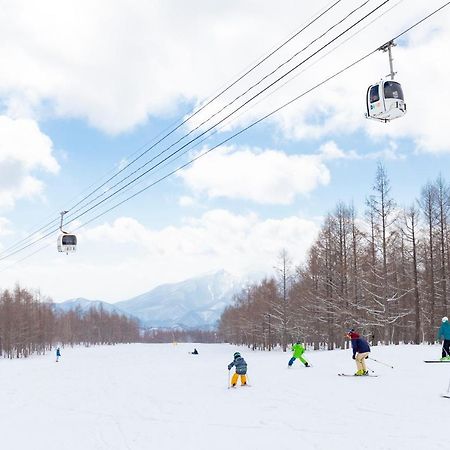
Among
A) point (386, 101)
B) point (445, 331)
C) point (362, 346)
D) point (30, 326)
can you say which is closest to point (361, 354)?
point (362, 346)

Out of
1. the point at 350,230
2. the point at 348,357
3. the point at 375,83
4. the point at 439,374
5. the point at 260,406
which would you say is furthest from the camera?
the point at 350,230

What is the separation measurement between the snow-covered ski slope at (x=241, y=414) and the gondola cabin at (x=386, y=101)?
23.4ft

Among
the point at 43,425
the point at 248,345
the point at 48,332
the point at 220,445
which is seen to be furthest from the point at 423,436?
the point at 48,332

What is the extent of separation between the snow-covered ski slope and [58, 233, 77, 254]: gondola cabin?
7.17m

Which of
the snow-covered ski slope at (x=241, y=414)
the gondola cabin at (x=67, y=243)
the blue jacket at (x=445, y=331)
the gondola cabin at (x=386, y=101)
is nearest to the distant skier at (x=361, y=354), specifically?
the snow-covered ski slope at (x=241, y=414)

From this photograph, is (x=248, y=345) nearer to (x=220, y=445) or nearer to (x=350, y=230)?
(x=350, y=230)

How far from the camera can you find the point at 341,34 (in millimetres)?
9578

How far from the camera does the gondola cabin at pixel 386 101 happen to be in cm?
1124

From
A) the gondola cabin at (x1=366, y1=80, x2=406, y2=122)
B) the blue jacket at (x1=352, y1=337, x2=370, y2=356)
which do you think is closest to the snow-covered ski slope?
the blue jacket at (x1=352, y1=337, x2=370, y2=356)

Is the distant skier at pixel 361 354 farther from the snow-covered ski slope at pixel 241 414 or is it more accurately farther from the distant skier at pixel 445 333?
the distant skier at pixel 445 333

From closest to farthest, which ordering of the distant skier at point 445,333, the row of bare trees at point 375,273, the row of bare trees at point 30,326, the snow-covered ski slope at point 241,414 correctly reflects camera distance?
the snow-covered ski slope at point 241,414
the distant skier at point 445,333
the row of bare trees at point 375,273
the row of bare trees at point 30,326

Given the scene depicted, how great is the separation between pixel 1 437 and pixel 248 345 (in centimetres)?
9423

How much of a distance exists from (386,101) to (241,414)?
28.7 feet

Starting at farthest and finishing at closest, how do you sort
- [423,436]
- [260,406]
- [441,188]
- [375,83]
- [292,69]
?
[441,188], [260,406], [375,83], [292,69], [423,436]
